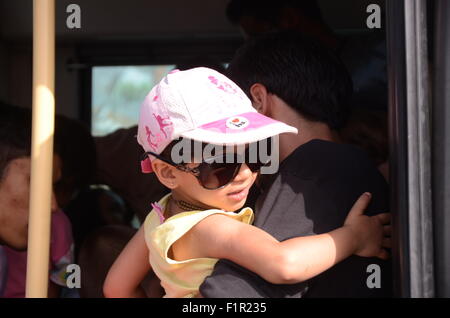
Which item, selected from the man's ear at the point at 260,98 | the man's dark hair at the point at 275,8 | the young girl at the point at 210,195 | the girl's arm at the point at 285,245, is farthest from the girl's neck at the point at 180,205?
the man's dark hair at the point at 275,8

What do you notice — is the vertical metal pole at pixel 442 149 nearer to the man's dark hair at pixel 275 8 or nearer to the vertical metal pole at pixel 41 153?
the vertical metal pole at pixel 41 153

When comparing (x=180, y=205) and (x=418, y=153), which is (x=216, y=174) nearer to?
(x=180, y=205)

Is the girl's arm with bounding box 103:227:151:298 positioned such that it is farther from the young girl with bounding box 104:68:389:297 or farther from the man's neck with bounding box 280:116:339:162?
the man's neck with bounding box 280:116:339:162

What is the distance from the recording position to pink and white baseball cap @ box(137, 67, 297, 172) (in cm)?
170

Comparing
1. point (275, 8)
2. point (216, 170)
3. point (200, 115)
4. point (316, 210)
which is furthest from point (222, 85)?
point (275, 8)

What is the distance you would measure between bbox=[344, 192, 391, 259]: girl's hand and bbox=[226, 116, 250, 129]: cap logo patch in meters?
0.34

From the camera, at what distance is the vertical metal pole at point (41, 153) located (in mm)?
1731

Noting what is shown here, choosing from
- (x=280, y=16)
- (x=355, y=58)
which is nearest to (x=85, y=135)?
(x=280, y=16)

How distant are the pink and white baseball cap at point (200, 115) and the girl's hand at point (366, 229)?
25 cm

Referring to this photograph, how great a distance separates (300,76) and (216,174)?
1.44 feet

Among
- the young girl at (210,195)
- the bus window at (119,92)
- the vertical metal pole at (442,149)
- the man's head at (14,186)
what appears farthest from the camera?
the bus window at (119,92)

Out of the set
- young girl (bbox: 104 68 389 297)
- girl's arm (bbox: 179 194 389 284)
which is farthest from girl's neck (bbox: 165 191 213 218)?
girl's arm (bbox: 179 194 389 284)

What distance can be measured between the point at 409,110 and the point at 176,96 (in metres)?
0.57
